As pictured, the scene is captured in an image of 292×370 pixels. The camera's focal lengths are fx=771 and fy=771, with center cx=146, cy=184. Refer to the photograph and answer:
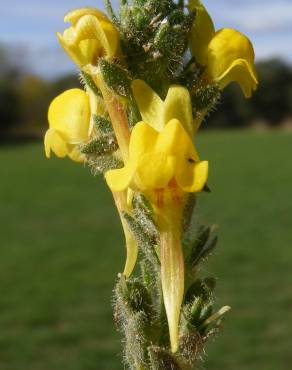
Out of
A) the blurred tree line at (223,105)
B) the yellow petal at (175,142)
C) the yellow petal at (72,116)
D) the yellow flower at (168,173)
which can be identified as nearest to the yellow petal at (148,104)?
the yellow flower at (168,173)

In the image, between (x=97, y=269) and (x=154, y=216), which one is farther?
(x=97, y=269)

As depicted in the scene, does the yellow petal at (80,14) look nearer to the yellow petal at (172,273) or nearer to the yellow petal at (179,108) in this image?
the yellow petal at (179,108)

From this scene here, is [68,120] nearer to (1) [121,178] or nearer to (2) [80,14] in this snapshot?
(2) [80,14]

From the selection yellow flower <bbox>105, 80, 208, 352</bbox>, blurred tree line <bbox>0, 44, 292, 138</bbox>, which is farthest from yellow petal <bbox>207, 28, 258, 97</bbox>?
blurred tree line <bbox>0, 44, 292, 138</bbox>

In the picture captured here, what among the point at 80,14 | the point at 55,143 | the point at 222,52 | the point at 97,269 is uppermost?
the point at 80,14

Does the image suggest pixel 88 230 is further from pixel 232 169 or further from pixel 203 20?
pixel 203 20

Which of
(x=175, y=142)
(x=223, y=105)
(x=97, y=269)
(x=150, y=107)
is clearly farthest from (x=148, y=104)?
(x=223, y=105)
